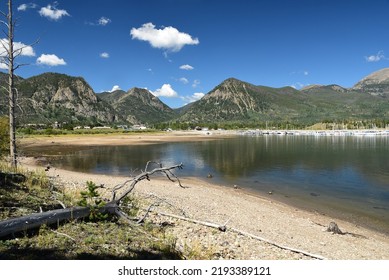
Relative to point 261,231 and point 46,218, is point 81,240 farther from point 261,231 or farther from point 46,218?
point 261,231

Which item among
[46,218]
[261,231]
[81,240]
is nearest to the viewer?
[81,240]

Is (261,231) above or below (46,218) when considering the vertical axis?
below

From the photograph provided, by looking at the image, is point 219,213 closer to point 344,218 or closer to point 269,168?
point 344,218

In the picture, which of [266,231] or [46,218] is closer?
[46,218]

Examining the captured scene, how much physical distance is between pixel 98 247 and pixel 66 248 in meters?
0.83

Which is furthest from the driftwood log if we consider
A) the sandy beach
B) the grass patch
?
the sandy beach

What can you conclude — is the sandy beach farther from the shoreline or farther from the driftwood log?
the driftwood log

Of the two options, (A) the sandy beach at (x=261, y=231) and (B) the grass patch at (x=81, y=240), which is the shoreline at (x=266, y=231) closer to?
(A) the sandy beach at (x=261, y=231)

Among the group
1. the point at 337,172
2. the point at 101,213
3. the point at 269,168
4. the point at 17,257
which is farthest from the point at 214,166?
the point at 17,257

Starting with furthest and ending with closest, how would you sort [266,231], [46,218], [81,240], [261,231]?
[266,231] → [261,231] → [46,218] → [81,240]

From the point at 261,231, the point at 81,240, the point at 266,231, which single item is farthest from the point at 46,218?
the point at 266,231

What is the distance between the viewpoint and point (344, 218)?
20.8 metres

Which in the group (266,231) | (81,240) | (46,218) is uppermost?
(46,218)

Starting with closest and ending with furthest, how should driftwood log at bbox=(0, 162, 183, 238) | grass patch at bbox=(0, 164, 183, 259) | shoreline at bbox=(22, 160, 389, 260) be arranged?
grass patch at bbox=(0, 164, 183, 259), driftwood log at bbox=(0, 162, 183, 238), shoreline at bbox=(22, 160, 389, 260)
